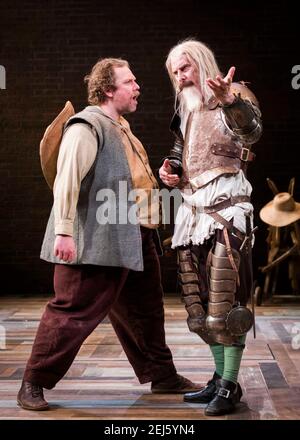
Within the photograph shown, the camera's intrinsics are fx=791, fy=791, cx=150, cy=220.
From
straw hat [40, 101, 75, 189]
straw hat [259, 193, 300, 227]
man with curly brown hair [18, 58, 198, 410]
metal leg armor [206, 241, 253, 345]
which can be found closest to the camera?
metal leg armor [206, 241, 253, 345]

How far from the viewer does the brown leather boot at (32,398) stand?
3373 millimetres

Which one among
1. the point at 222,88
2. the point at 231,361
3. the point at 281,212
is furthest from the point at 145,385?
the point at 281,212

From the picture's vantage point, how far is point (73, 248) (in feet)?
10.8

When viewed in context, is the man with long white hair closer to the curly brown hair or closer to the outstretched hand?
the outstretched hand

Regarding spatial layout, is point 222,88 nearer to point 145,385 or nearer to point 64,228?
point 64,228

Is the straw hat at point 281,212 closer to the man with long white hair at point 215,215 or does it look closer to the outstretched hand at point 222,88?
the man with long white hair at point 215,215

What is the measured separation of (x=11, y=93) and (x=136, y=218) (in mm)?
5095

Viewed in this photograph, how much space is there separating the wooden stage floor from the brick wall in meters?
2.17

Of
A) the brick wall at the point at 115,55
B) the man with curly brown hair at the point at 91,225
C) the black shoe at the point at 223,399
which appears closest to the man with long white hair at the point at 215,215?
the black shoe at the point at 223,399

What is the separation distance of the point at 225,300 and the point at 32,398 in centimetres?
93

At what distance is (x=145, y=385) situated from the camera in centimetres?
394

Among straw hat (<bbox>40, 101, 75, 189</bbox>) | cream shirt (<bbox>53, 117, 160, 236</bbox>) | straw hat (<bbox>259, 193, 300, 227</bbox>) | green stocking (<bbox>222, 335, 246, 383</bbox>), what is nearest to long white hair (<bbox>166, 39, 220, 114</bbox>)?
cream shirt (<bbox>53, 117, 160, 236</bbox>)

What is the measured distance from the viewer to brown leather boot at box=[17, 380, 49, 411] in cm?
337
